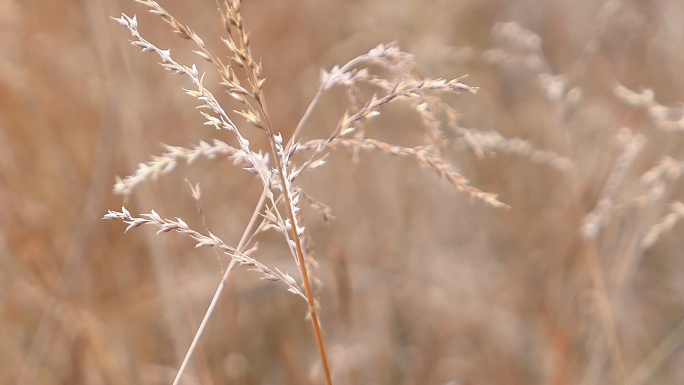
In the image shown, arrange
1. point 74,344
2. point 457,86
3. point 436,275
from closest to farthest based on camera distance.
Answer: point 457,86 < point 74,344 < point 436,275

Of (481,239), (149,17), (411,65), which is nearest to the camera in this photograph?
(411,65)

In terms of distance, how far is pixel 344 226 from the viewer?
1.66m

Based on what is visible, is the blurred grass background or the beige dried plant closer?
the beige dried plant

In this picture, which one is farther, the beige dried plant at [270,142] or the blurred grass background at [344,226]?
the blurred grass background at [344,226]

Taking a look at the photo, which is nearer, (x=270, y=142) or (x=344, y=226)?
(x=270, y=142)

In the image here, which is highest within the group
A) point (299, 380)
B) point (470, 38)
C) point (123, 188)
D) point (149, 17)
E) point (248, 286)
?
point (470, 38)

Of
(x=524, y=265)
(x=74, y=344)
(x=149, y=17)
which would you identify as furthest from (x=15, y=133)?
(x=524, y=265)

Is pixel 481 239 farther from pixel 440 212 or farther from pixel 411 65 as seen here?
pixel 411 65

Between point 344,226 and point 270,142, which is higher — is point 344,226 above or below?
below

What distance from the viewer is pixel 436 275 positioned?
157 centimetres

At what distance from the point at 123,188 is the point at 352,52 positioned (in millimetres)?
1352

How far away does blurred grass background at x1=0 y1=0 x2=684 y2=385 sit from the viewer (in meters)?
1.16

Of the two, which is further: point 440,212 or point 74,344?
point 440,212

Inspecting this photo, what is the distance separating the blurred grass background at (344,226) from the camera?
116 centimetres
